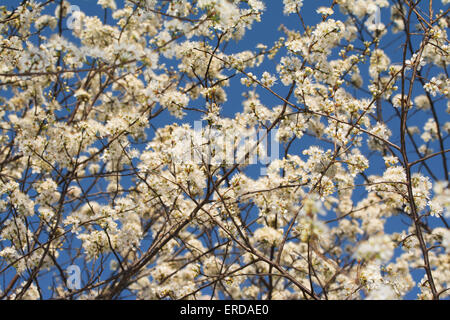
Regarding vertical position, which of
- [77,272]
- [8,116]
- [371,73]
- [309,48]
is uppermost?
[371,73]

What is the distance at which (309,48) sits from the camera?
4281 mm

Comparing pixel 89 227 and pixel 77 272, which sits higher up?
pixel 89 227

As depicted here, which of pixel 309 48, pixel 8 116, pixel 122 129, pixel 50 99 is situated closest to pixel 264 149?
pixel 309 48

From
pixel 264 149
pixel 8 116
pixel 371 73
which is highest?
pixel 371 73

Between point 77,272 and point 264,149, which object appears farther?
point 77,272

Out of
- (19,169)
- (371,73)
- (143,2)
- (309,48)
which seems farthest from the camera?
(371,73)

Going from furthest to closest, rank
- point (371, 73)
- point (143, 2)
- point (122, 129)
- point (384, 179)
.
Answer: point (371, 73) → point (122, 129) → point (384, 179) → point (143, 2)

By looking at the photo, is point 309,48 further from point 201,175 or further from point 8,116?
point 8,116

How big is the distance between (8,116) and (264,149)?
4538mm

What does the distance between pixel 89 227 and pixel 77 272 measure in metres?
0.68

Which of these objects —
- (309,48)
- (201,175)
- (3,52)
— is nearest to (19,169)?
(3,52)

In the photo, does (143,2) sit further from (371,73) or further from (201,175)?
(371,73)

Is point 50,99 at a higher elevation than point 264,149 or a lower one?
higher

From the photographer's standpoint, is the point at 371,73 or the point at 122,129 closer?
the point at 122,129
